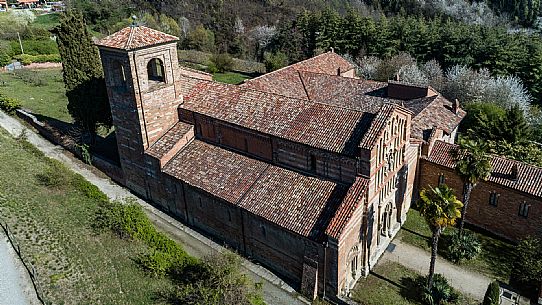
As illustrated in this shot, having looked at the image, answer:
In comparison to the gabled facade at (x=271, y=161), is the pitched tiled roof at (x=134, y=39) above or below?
above

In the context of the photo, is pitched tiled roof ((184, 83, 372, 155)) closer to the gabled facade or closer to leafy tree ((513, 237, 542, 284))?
the gabled facade

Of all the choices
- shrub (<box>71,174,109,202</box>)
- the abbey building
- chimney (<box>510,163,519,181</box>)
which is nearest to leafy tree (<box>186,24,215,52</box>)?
the abbey building

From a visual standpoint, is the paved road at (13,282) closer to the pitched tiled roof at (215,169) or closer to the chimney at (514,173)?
the pitched tiled roof at (215,169)

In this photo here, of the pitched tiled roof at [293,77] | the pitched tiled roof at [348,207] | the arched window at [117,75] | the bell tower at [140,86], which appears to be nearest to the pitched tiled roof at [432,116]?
the pitched tiled roof at [348,207]

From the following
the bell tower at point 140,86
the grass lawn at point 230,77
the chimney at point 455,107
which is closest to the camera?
the bell tower at point 140,86

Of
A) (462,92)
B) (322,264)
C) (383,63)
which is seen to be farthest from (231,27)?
(322,264)
